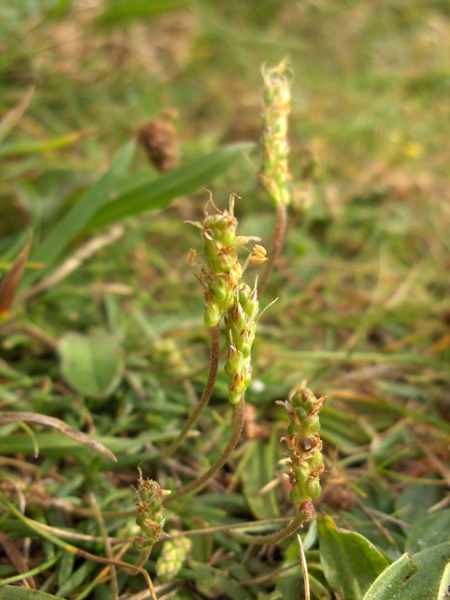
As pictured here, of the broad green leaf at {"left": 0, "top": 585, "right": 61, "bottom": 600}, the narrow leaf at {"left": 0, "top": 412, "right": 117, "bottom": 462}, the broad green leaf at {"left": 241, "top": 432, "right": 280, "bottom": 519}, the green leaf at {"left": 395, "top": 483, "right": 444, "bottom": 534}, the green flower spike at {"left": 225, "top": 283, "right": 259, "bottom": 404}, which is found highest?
the green flower spike at {"left": 225, "top": 283, "right": 259, "bottom": 404}

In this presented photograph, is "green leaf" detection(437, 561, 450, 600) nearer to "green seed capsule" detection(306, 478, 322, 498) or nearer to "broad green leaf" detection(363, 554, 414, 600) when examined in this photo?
"broad green leaf" detection(363, 554, 414, 600)

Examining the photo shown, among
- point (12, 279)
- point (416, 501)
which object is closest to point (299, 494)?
point (416, 501)

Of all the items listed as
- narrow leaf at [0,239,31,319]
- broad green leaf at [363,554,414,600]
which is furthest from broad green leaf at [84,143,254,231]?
broad green leaf at [363,554,414,600]

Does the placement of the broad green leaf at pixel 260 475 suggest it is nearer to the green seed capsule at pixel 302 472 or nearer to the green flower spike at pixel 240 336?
the green seed capsule at pixel 302 472

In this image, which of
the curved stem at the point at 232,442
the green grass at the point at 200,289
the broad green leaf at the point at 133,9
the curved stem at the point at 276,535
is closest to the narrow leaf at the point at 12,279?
the green grass at the point at 200,289

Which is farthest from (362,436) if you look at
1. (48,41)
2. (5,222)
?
(48,41)

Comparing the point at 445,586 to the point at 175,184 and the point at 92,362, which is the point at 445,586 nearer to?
the point at 92,362
